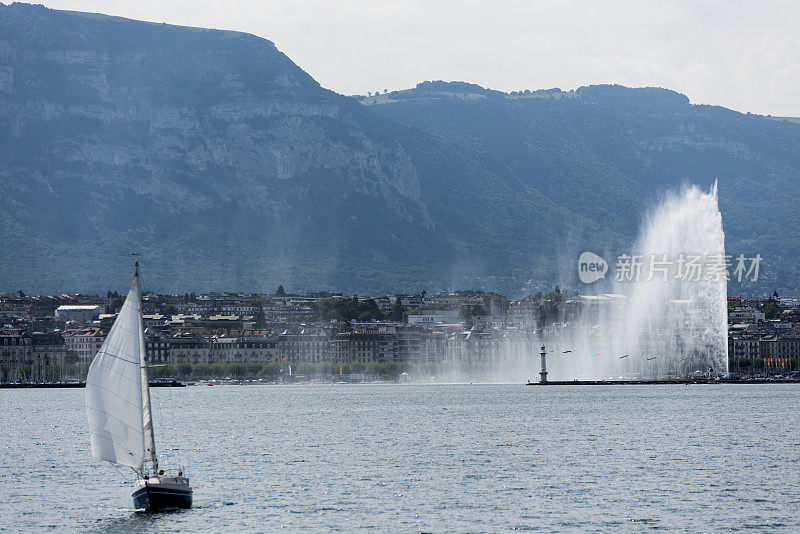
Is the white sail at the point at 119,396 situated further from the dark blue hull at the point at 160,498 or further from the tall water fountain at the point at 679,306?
the tall water fountain at the point at 679,306

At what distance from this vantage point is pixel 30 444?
82938mm

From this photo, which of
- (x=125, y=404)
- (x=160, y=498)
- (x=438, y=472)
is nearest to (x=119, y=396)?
(x=125, y=404)

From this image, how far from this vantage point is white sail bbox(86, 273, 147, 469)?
48.8m

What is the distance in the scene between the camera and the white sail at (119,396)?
48.8m

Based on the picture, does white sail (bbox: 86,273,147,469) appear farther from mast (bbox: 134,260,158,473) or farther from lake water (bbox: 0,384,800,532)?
lake water (bbox: 0,384,800,532)

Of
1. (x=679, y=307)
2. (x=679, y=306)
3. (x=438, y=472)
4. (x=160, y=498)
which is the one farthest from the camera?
(x=679, y=306)

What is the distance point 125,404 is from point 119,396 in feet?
1.14

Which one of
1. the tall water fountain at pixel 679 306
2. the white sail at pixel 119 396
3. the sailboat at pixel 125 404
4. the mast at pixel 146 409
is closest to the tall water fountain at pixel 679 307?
the tall water fountain at pixel 679 306

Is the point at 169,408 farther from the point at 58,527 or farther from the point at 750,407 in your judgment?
the point at 58,527

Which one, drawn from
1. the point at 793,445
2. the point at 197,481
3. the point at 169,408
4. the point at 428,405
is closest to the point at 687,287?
the point at 428,405

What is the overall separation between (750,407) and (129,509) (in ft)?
240

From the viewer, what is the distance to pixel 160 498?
161 feet

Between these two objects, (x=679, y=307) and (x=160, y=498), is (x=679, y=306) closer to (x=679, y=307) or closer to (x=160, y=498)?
(x=679, y=307)

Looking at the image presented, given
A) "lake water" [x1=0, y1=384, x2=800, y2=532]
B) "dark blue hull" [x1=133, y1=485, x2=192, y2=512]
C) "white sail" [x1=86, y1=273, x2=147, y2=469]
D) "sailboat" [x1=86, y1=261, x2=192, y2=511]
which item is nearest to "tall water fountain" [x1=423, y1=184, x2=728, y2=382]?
"lake water" [x1=0, y1=384, x2=800, y2=532]
